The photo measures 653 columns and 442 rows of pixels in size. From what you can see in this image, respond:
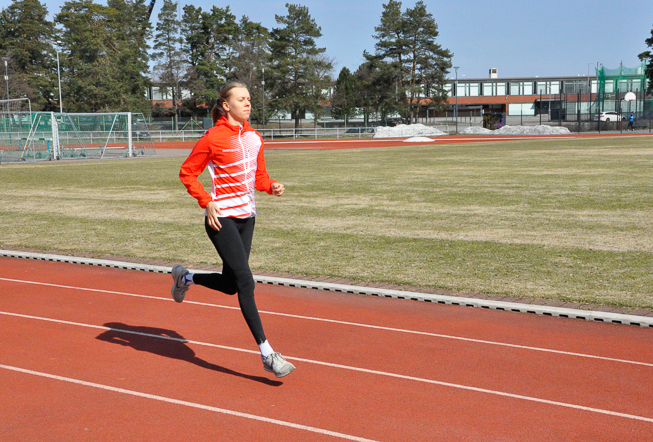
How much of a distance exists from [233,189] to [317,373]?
57.2 inches

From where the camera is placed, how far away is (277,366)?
4559mm

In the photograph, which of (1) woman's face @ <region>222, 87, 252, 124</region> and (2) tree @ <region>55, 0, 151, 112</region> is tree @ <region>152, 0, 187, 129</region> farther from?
(1) woman's face @ <region>222, 87, 252, 124</region>

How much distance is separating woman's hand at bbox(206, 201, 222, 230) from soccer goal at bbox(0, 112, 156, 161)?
3369cm

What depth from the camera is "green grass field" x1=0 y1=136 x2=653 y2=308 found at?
8031 millimetres

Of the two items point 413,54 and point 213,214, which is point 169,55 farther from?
point 213,214

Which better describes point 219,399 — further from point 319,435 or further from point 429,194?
point 429,194

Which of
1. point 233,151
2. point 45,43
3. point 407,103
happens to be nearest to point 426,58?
point 407,103

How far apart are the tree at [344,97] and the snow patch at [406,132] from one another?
19.9 meters

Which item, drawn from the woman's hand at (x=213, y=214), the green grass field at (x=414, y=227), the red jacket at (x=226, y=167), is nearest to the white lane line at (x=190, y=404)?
the woman's hand at (x=213, y=214)

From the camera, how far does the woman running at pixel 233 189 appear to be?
4.64 meters

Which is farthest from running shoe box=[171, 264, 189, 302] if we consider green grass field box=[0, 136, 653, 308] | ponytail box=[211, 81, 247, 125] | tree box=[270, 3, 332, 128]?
tree box=[270, 3, 332, 128]

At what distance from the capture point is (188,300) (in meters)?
7.07

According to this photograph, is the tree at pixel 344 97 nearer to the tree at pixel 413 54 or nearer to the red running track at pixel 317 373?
the tree at pixel 413 54

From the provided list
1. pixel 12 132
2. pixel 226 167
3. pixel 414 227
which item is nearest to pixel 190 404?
pixel 226 167
